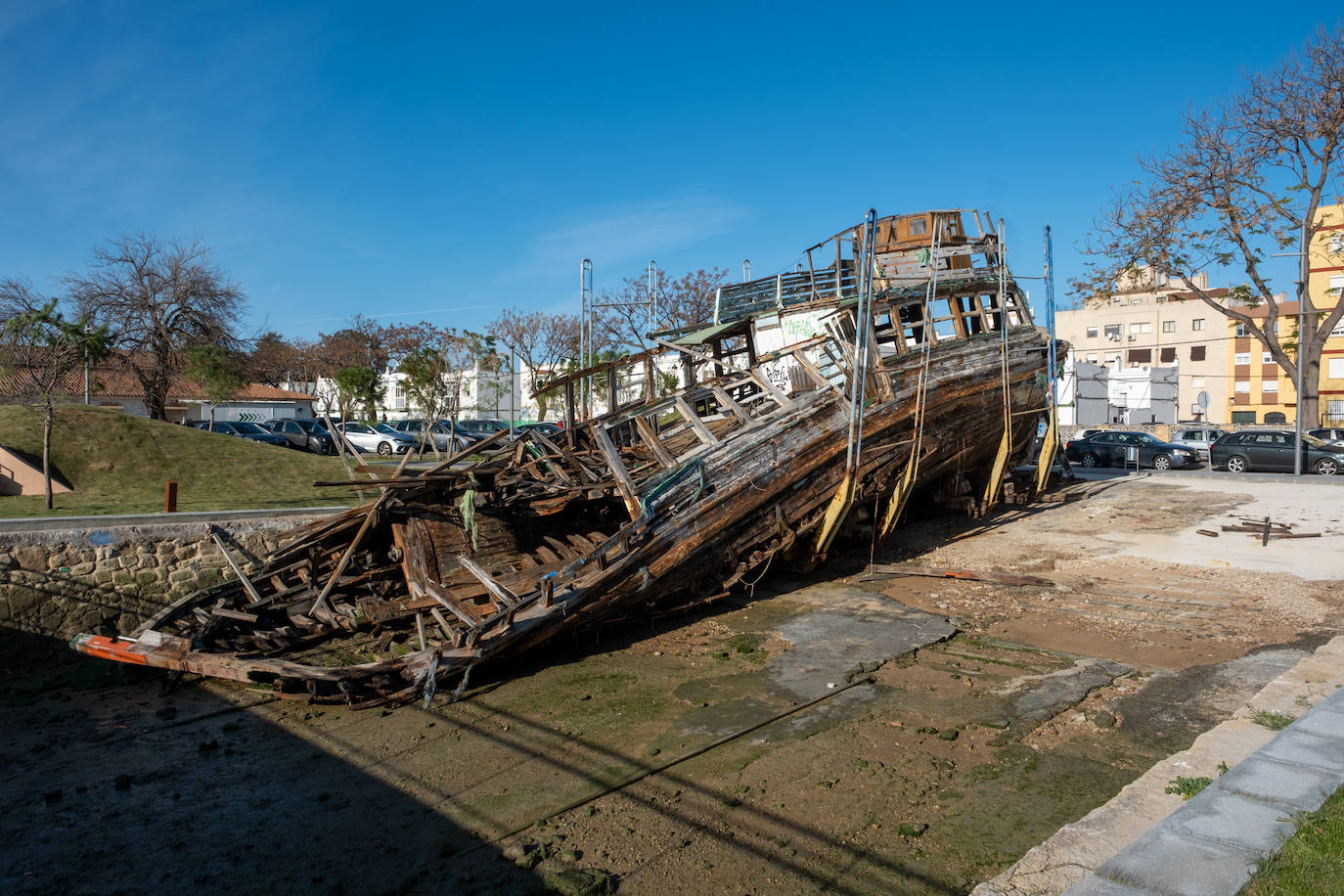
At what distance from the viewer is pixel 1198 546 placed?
1253 cm

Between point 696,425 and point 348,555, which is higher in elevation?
point 696,425

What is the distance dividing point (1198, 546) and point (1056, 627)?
4.63 meters

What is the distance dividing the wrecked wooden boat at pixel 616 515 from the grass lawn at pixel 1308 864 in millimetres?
6542

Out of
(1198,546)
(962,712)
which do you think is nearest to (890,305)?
(1198,546)

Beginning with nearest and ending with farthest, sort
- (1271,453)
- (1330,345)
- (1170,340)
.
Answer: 1. (1271,453)
2. (1330,345)
3. (1170,340)

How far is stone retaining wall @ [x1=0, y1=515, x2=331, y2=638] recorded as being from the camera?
1093cm

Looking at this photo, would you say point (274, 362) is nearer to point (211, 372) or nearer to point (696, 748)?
point (211, 372)

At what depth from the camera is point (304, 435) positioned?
2906 cm

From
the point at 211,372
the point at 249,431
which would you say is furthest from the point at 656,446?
the point at 249,431

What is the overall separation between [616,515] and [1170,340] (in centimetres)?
5416

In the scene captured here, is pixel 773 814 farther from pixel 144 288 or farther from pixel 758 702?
pixel 144 288

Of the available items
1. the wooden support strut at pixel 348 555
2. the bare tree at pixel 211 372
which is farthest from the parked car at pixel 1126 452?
the bare tree at pixel 211 372

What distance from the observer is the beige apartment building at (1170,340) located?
52469 millimetres

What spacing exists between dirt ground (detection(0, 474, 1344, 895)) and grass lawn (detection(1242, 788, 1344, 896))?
5.61ft
